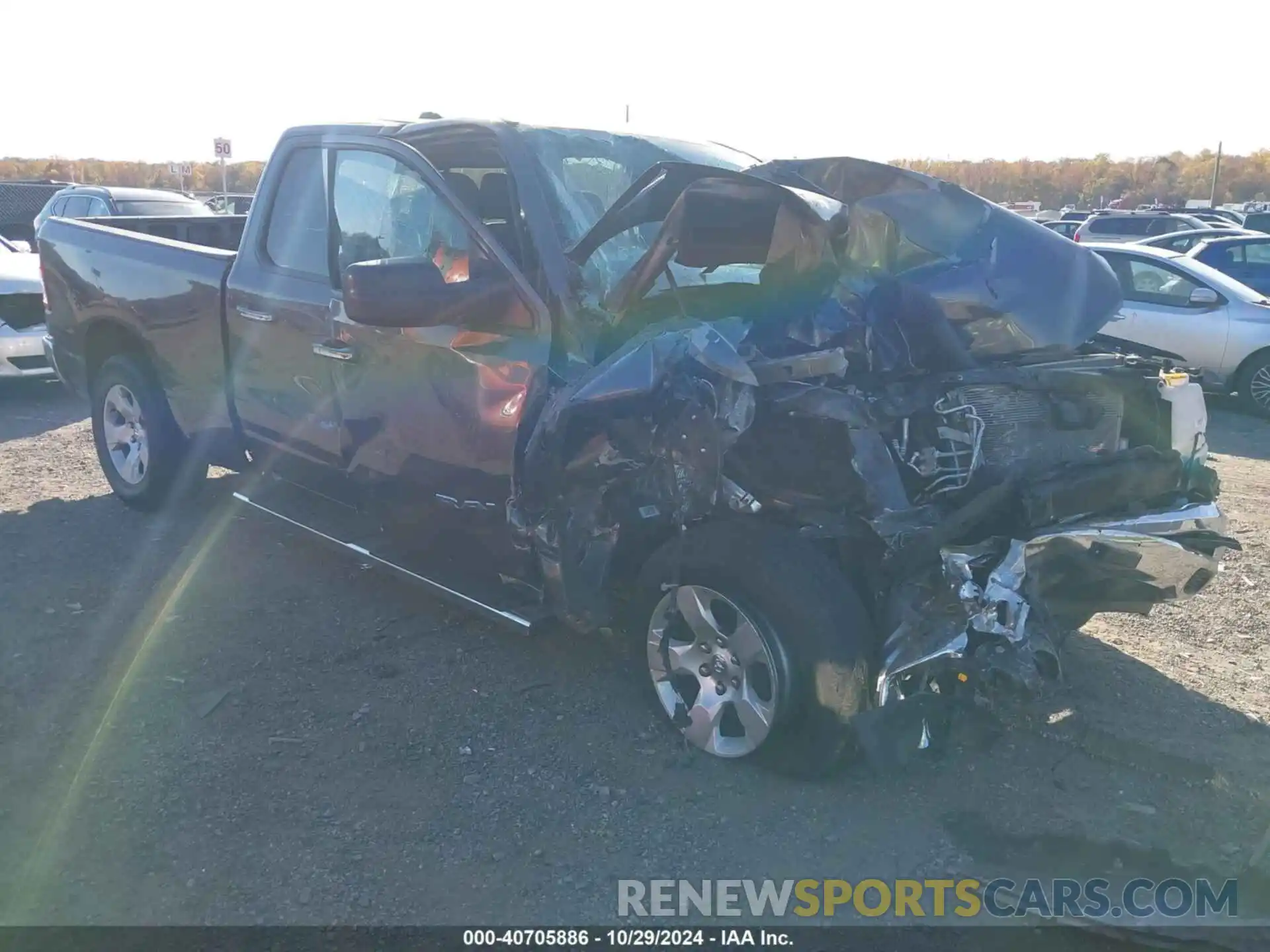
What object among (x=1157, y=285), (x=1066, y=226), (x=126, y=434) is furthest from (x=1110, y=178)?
(x=126, y=434)

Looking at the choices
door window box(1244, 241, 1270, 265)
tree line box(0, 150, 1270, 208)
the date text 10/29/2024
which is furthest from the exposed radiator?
tree line box(0, 150, 1270, 208)

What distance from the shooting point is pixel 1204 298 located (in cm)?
1016

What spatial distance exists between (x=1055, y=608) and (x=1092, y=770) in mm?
663

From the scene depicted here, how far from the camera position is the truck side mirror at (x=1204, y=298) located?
10.1 m

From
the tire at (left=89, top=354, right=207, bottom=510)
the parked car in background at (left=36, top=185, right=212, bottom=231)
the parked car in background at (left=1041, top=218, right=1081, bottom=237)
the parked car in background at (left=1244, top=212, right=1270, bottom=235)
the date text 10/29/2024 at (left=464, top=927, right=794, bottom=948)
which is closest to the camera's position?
the date text 10/29/2024 at (left=464, top=927, right=794, bottom=948)

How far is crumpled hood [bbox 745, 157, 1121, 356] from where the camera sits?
13.0 feet

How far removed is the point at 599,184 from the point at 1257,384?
8.21 meters

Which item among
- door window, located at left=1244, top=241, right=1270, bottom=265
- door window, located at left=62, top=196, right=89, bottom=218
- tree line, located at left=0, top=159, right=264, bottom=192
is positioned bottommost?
tree line, located at left=0, top=159, right=264, bottom=192

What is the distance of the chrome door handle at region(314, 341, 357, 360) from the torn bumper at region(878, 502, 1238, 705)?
2519 millimetres

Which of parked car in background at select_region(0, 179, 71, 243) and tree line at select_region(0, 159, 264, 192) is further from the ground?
parked car in background at select_region(0, 179, 71, 243)

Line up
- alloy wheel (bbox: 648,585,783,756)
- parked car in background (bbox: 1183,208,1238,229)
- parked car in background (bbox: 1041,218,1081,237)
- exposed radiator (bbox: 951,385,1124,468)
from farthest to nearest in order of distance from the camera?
parked car in background (bbox: 1183,208,1238,229), parked car in background (bbox: 1041,218,1081,237), exposed radiator (bbox: 951,385,1124,468), alloy wheel (bbox: 648,585,783,756)

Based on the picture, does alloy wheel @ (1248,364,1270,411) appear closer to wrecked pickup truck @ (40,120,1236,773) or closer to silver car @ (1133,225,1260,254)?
silver car @ (1133,225,1260,254)

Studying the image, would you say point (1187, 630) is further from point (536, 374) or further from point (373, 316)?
point (373, 316)

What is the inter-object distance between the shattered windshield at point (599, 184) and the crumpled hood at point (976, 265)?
20.7 inches
